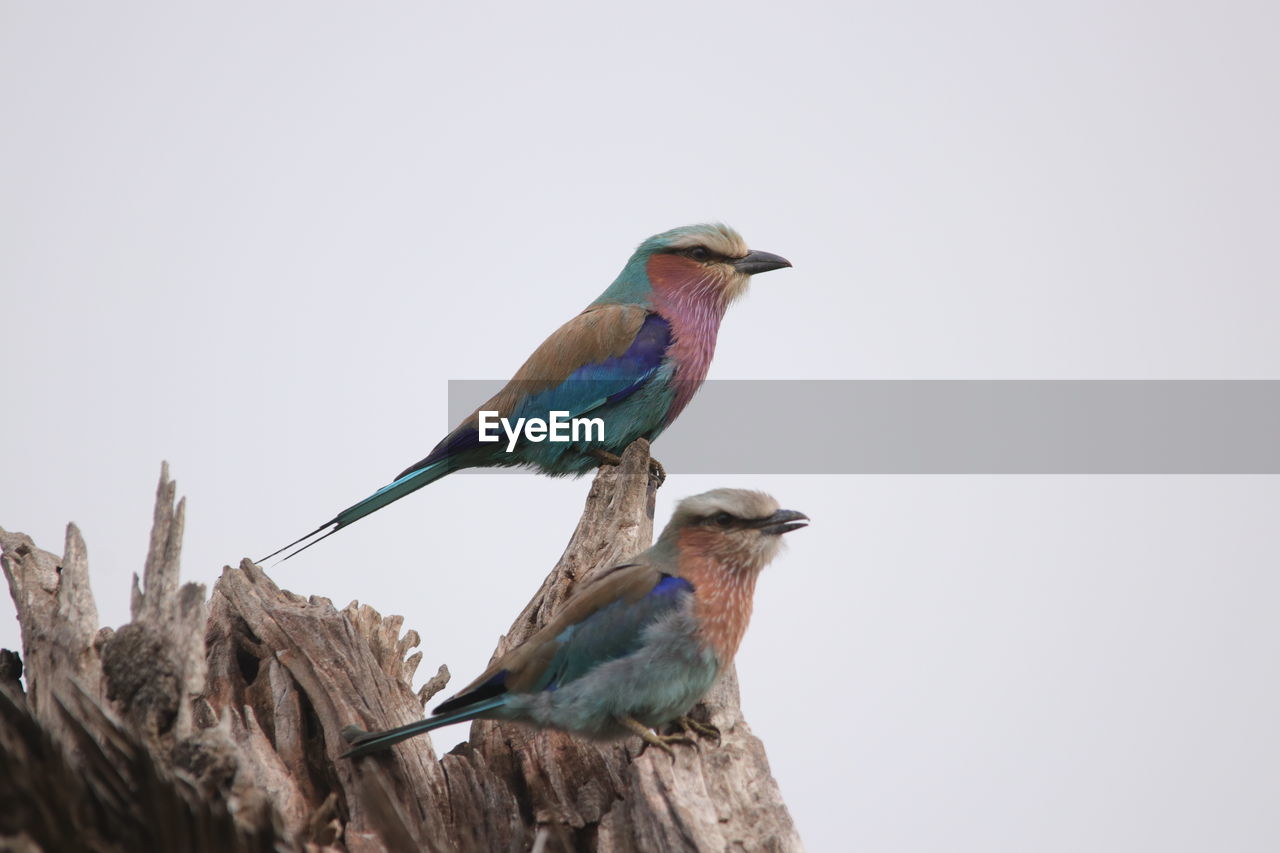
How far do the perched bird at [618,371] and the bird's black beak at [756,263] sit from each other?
103 mm

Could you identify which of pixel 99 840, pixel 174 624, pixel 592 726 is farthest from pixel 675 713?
pixel 99 840

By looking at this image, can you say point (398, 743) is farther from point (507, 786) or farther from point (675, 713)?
point (675, 713)

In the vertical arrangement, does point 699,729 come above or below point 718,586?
below

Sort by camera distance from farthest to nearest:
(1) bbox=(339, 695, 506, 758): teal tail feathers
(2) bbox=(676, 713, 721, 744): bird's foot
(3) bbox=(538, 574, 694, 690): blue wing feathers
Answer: (2) bbox=(676, 713, 721, 744): bird's foot
(3) bbox=(538, 574, 694, 690): blue wing feathers
(1) bbox=(339, 695, 506, 758): teal tail feathers

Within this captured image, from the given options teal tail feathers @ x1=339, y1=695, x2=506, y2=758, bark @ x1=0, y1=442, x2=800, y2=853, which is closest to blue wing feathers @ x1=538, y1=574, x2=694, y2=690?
teal tail feathers @ x1=339, y1=695, x2=506, y2=758

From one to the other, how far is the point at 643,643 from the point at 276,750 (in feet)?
4.22

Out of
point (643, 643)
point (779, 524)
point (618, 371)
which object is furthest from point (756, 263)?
point (643, 643)

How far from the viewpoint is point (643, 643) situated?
453 centimetres

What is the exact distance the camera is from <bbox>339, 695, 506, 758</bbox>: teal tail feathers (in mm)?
4227

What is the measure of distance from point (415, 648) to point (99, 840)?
222cm

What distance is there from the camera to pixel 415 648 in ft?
17.5

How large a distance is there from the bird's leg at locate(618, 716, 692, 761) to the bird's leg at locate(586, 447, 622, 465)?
2.28m

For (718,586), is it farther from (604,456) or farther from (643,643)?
(604,456)

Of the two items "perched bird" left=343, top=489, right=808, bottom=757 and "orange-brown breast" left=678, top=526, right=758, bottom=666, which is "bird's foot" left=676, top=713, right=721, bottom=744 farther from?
"orange-brown breast" left=678, top=526, right=758, bottom=666
